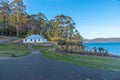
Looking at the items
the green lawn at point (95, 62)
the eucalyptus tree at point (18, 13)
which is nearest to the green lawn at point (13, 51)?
the green lawn at point (95, 62)

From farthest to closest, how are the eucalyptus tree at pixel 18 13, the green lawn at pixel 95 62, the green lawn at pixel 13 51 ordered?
the eucalyptus tree at pixel 18 13, the green lawn at pixel 13 51, the green lawn at pixel 95 62

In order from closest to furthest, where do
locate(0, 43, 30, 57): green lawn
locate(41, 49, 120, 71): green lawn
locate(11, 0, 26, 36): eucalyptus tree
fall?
locate(41, 49, 120, 71): green lawn < locate(0, 43, 30, 57): green lawn < locate(11, 0, 26, 36): eucalyptus tree

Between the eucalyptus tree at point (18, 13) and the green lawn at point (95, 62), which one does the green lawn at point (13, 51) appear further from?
the eucalyptus tree at point (18, 13)

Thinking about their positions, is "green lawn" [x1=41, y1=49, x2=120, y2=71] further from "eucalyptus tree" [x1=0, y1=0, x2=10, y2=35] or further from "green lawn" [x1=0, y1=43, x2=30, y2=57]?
"eucalyptus tree" [x1=0, y1=0, x2=10, y2=35]

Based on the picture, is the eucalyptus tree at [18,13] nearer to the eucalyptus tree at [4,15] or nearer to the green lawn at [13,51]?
the eucalyptus tree at [4,15]

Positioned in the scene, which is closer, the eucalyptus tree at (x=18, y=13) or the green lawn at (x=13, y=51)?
the green lawn at (x=13, y=51)

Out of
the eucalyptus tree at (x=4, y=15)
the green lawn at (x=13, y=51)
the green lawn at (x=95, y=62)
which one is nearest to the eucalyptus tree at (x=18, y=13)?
the eucalyptus tree at (x=4, y=15)

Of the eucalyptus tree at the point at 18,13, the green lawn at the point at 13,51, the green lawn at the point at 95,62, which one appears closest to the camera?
the green lawn at the point at 95,62

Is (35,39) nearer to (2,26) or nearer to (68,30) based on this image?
(68,30)

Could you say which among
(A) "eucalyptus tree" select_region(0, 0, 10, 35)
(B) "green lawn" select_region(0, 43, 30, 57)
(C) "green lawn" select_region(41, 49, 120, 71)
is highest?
(A) "eucalyptus tree" select_region(0, 0, 10, 35)

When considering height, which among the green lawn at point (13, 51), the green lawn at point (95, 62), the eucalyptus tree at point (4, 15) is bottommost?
the green lawn at point (95, 62)

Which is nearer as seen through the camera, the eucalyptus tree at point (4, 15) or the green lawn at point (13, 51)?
the green lawn at point (13, 51)

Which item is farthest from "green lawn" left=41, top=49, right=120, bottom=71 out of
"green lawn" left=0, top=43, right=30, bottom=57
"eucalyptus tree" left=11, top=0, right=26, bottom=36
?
"eucalyptus tree" left=11, top=0, right=26, bottom=36

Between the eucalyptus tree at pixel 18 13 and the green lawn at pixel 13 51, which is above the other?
the eucalyptus tree at pixel 18 13
